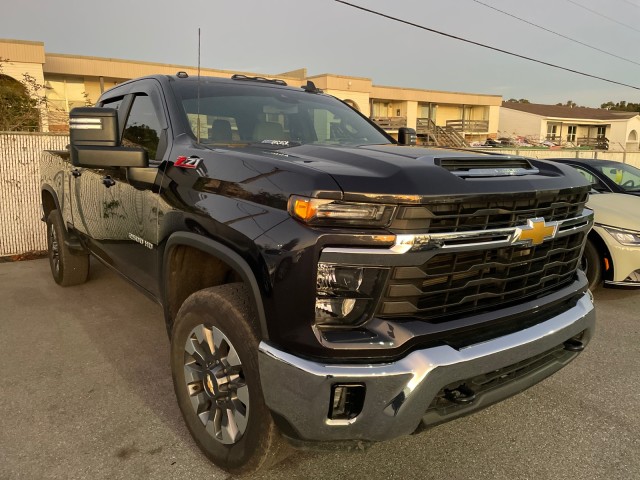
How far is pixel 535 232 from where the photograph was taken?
7.10 feet

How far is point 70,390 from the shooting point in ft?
10.4

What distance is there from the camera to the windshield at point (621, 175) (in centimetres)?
641

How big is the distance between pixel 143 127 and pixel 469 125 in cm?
4197

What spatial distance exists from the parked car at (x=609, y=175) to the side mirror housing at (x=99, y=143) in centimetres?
535

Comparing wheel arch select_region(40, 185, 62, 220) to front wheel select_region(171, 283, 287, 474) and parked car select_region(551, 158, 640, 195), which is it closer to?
front wheel select_region(171, 283, 287, 474)

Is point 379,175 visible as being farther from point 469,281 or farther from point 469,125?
point 469,125

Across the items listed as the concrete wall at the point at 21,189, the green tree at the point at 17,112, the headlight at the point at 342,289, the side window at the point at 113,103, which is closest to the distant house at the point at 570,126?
the green tree at the point at 17,112

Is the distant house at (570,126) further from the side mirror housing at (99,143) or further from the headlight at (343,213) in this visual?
the headlight at (343,213)

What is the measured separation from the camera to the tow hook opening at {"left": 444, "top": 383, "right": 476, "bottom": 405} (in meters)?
1.98

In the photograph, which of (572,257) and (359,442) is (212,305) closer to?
(359,442)

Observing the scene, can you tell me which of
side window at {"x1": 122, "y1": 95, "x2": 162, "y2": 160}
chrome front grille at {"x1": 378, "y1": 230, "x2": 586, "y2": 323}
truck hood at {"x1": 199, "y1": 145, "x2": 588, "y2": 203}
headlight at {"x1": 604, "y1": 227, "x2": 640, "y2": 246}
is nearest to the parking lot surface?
chrome front grille at {"x1": 378, "y1": 230, "x2": 586, "y2": 323}

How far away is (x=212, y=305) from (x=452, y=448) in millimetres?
1489

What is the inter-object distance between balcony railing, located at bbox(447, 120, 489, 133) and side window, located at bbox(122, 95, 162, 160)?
39802 millimetres

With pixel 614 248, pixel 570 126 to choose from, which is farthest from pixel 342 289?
pixel 570 126
